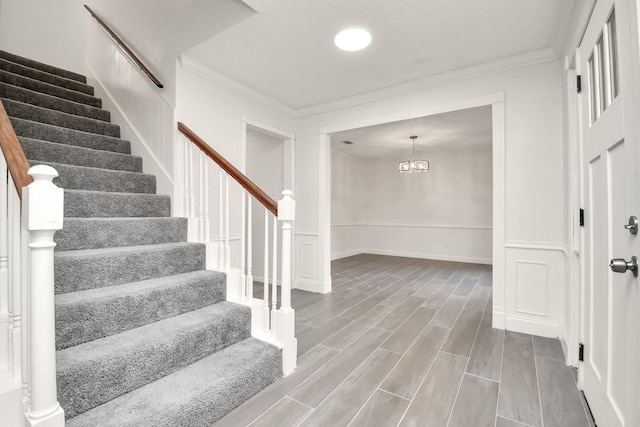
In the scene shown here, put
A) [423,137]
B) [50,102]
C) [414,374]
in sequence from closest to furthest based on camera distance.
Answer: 1. [414,374]
2. [50,102]
3. [423,137]

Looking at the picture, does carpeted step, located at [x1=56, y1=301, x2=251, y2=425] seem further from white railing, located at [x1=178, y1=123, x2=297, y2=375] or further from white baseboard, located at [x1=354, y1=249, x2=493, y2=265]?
A: white baseboard, located at [x1=354, y1=249, x2=493, y2=265]

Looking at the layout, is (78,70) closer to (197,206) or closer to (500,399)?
(197,206)

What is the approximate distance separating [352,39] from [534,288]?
8.97 feet

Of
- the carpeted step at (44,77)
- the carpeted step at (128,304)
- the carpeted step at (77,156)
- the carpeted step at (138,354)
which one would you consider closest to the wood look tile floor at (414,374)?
the carpeted step at (138,354)

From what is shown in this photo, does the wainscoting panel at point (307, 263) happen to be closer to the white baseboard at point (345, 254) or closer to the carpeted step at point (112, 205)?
the carpeted step at point (112, 205)

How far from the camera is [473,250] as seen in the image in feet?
20.9

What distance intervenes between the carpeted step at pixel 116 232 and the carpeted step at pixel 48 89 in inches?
83.5

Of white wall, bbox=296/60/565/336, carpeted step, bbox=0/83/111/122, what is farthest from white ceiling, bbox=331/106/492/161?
carpeted step, bbox=0/83/111/122

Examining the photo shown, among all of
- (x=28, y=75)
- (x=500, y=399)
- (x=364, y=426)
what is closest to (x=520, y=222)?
(x=500, y=399)

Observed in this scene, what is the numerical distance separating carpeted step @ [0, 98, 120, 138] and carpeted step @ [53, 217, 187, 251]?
1.46 metres

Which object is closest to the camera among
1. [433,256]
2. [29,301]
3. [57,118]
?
[29,301]

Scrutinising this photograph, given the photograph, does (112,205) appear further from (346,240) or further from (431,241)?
(431,241)

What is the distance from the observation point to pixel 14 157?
1077 millimetres

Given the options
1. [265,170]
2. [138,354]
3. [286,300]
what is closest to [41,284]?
[138,354]
